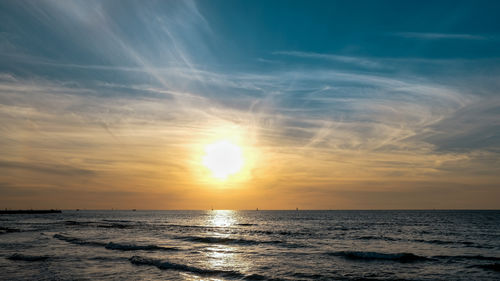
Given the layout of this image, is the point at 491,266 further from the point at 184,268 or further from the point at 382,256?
the point at 184,268

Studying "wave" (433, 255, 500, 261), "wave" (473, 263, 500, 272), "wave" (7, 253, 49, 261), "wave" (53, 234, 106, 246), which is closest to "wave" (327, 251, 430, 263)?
"wave" (433, 255, 500, 261)

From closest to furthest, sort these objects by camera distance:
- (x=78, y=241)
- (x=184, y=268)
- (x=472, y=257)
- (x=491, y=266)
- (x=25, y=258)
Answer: (x=184, y=268)
(x=491, y=266)
(x=25, y=258)
(x=472, y=257)
(x=78, y=241)

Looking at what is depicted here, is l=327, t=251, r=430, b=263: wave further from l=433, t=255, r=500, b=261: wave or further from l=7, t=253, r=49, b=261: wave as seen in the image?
l=7, t=253, r=49, b=261: wave

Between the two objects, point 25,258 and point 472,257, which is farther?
point 472,257

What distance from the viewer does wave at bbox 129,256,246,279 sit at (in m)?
26.1

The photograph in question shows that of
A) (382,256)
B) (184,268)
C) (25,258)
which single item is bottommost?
(184,268)

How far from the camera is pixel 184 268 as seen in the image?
28453 mm

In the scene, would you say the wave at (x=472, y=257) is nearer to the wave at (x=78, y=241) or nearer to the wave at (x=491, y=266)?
the wave at (x=491, y=266)

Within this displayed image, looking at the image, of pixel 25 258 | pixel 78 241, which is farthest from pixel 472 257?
pixel 78 241

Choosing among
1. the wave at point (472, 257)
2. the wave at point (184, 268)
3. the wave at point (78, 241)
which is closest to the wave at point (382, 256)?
the wave at point (472, 257)

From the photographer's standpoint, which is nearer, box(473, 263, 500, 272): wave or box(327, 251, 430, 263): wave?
box(473, 263, 500, 272): wave

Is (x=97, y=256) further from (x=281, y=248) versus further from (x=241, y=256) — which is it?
(x=281, y=248)

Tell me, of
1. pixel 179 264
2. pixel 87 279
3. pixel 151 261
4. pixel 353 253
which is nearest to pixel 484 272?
pixel 353 253

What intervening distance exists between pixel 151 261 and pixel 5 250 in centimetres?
1820
